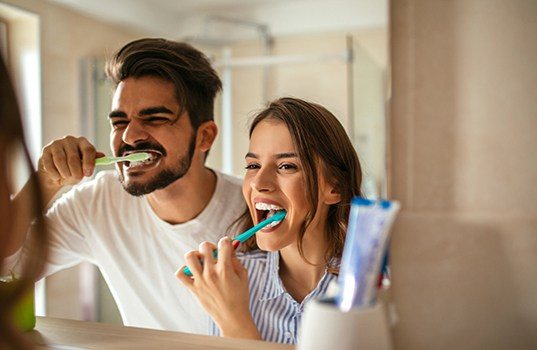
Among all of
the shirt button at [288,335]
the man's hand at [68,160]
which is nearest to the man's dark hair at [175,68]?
the man's hand at [68,160]

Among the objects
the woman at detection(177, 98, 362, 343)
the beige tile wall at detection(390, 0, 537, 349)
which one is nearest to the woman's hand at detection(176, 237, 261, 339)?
the woman at detection(177, 98, 362, 343)

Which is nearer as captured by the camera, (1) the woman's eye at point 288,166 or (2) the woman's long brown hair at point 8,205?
(2) the woman's long brown hair at point 8,205

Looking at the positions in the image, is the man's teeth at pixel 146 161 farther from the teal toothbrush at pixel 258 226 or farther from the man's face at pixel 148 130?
the teal toothbrush at pixel 258 226

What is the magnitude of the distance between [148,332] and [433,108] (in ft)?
1.10

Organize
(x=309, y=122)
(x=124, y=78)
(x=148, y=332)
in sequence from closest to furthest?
(x=148, y=332)
(x=309, y=122)
(x=124, y=78)

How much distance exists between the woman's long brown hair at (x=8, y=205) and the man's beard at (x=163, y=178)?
1.27 feet

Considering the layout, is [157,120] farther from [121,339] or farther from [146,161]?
[121,339]

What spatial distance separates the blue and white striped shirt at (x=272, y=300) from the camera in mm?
624

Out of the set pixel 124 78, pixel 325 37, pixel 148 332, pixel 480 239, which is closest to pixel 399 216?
pixel 480 239

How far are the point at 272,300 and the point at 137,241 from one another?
0.90ft

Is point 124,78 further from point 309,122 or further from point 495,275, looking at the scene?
point 495,275

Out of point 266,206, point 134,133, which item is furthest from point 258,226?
point 134,133

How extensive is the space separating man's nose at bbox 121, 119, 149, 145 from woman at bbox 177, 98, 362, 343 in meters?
0.18

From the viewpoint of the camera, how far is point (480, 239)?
0.36 metres
